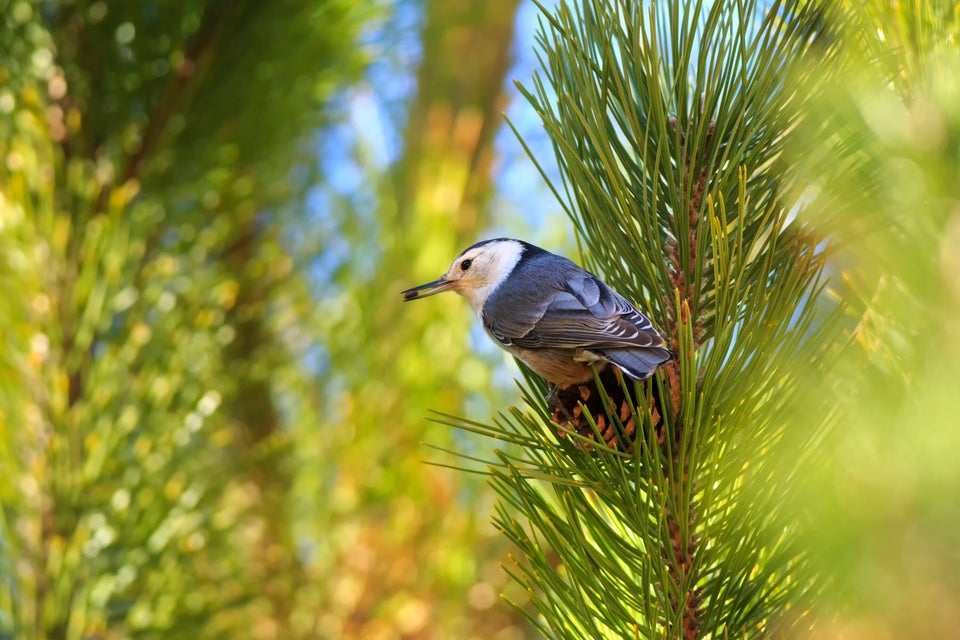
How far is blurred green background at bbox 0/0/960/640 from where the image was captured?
94cm

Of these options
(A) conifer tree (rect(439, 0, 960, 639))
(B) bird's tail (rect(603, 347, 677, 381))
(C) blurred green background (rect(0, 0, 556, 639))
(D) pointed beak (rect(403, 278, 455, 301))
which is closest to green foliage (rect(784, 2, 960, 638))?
(A) conifer tree (rect(439, 0, 960, 639))

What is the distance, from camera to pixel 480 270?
3.93 ft

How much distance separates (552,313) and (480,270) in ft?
1.02

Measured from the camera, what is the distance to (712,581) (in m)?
0.57

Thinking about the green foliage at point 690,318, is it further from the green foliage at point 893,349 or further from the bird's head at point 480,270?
the bird's head at point 480,270

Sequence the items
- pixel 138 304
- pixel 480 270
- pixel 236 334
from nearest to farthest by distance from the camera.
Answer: pixel 138 304 < pixel 480 270 < pixel 236 334

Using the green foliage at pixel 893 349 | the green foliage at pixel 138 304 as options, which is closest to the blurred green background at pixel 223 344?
the green foliage at pixel 138 304

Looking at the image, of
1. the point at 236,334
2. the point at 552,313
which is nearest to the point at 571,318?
the point at 552,313

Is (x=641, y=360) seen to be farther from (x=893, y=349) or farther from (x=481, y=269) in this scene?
(x=481, y=269)

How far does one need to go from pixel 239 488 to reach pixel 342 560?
221mm

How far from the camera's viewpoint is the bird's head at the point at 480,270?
114 cm

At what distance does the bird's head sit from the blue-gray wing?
0.31 ft

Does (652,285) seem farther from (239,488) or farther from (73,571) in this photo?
(239,488)

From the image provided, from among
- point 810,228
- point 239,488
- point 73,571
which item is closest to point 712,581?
point 810,228
